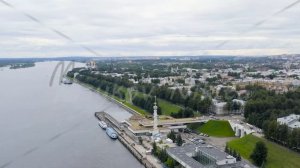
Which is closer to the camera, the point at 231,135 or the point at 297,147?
the point at 297,147

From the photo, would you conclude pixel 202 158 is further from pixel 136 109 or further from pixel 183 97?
pixel 136 109

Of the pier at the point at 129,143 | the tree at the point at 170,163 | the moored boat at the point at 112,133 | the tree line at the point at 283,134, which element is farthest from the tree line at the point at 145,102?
the tree at the point at 170,163

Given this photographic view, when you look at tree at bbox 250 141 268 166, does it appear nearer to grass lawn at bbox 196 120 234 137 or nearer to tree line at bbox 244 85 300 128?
tree line at bbox 244 85 300 128

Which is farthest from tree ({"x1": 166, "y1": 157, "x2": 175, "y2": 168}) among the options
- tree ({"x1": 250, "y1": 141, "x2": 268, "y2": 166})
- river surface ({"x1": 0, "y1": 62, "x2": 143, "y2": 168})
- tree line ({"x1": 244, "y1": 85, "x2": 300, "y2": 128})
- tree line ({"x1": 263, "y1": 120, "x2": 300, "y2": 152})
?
tree line ({"x1": 244, "y1": 85, "x2": 300, "y2": 128})

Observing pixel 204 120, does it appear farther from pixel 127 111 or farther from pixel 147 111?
pixel 127 111

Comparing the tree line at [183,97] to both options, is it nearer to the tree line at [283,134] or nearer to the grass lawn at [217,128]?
the grass lawn at [217,128]

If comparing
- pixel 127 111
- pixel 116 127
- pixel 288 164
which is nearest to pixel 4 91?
pixel 127 111

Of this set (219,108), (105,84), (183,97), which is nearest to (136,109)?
(183,97)
